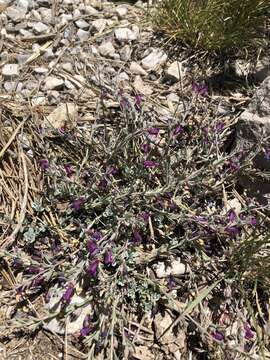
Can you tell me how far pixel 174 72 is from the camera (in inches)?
120

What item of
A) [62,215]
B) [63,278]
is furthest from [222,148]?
[63,278]

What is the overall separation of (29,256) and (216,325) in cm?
92

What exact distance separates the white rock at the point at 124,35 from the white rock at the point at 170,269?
1465 mm

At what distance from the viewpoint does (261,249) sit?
2350mm

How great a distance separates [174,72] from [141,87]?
0.73ft

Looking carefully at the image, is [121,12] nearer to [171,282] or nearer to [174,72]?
[174,72]

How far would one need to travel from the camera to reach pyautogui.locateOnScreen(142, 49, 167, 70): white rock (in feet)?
10.2

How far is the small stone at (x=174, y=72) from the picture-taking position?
3.03m

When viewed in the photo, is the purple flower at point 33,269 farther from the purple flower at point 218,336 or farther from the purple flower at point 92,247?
the purple flower at point 218,336

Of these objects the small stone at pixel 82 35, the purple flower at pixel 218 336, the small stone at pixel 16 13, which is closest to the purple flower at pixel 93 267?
the purple flower at pixel 218 336

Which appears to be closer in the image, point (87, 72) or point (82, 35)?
point (87, 72)

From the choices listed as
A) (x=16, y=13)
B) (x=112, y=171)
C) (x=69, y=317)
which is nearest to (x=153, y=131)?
(x=112, y=171)

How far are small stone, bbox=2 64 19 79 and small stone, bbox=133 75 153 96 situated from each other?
2.25 feet

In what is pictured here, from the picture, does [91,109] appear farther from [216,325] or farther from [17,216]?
[216,325]
